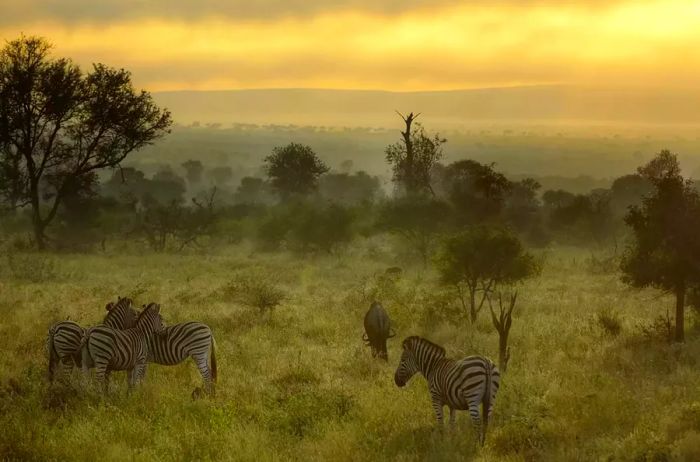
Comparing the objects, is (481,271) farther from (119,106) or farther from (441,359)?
(119,106)

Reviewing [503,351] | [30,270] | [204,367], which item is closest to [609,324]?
[503,351]

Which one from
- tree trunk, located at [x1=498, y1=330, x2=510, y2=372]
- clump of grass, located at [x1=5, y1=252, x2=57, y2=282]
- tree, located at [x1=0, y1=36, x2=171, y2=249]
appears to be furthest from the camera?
tree, located at [x1=0, y1=36, x2=171, y2=249]

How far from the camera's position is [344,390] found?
48.8 feet

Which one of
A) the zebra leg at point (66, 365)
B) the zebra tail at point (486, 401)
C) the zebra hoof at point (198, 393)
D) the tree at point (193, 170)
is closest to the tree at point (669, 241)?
the zebra tail at point (486, 401)

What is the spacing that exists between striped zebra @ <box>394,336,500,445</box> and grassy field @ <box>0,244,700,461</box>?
47 cm

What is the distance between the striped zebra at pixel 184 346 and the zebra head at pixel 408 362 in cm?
382

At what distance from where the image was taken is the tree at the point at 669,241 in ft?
63.0

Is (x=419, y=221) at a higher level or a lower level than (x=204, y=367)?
higher

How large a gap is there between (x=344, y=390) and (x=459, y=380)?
396cm

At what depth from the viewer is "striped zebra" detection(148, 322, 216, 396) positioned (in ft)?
46.3

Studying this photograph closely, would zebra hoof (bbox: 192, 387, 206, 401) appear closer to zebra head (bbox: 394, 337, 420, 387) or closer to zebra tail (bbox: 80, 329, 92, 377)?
zebra tail (bbox: 80, 329, 92, 377)

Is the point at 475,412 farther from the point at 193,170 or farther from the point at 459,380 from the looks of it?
the point at 193,170

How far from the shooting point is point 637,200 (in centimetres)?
7200

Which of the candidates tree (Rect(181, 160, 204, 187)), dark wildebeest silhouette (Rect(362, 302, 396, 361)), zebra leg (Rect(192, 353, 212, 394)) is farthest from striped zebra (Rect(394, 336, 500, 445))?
tree (Rect(181, 160, 204, 187))
